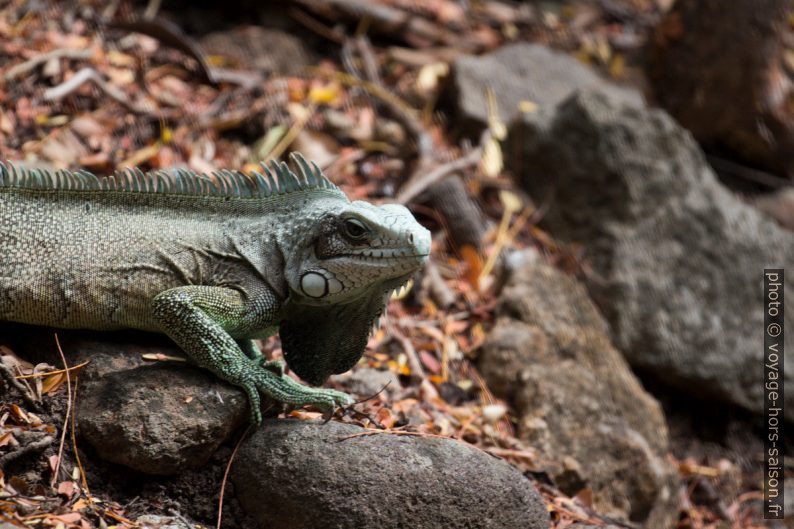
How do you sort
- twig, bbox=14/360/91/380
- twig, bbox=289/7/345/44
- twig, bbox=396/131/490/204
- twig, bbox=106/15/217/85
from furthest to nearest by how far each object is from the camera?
twig, bbox=289/7/345/44 → twig, bbox=106/15/217/85 → twig, bbox=396/131/490/204 → twig, bbox=14/360/91/380

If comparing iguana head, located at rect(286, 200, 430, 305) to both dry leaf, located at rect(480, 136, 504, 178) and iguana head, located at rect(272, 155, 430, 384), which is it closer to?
iguana head, located at rect(272, 155, 430, 384)

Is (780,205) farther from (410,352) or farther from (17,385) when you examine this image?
(17,385)

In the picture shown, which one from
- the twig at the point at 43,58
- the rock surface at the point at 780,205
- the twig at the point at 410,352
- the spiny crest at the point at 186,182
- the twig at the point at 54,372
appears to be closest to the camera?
the twig at the point at 54,372

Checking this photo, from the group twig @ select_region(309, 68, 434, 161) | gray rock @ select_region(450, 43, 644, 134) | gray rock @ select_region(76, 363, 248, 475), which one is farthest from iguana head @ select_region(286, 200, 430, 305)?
gray rock @ select_region(450, 43, 644, 134)

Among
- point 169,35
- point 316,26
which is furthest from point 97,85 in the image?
point 316,26

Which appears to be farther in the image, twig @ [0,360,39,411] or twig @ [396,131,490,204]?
twig @ [396,131,490,204]

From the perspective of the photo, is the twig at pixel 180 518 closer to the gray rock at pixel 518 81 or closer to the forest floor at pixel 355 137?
the forest floor at pixel 355 137

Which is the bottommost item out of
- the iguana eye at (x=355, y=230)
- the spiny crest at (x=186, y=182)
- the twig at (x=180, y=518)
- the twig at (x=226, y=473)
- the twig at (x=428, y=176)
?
the twig at (x=428, y=176)

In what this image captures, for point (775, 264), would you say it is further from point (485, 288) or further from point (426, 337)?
point (426, 337)

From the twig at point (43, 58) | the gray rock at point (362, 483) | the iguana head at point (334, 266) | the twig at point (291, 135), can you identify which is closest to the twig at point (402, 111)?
the twig at point (291, 135)
